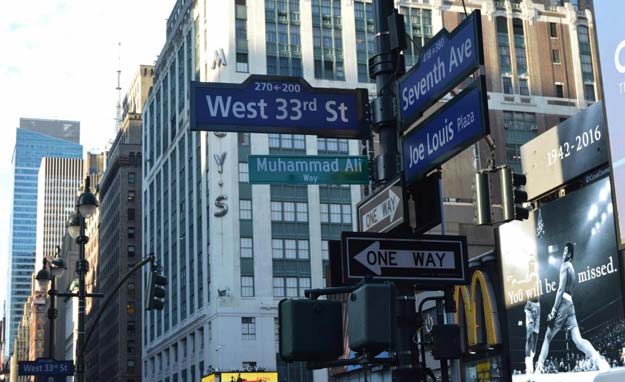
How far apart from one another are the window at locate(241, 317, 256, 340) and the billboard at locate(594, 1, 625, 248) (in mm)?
65737

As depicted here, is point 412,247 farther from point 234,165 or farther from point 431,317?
point 234,165

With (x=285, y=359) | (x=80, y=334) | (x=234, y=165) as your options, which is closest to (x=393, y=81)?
(x=285, y=359)

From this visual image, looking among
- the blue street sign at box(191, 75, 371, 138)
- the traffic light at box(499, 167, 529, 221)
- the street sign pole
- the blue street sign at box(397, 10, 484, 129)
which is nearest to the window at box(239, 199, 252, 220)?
the traffic light at box(499, 167, 529, 221)

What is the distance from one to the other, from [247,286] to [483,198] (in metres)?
73.9

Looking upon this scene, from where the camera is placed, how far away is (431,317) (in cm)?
3891

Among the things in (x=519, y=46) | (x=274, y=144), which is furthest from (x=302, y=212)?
(x=519, y=46)

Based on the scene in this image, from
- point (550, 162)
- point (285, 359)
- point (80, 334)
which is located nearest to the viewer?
point (285, 359)

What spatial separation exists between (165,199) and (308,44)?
26.9 m

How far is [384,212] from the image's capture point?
8.36 meters

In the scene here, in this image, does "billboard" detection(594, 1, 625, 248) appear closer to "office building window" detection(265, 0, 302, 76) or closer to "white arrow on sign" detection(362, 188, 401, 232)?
"white arrow on sign" detection(362, 188, 401, 232)

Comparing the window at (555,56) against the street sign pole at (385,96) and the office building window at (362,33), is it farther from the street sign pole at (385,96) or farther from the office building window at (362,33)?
the street sign pole at (385,96)

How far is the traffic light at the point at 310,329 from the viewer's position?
679 centimetres

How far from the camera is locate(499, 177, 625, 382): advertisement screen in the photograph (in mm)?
31609

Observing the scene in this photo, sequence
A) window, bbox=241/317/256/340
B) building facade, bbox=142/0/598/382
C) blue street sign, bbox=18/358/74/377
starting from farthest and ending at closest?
building facade, bbox=142/0/598/382 → window, bbox=241/317/256/340 → blue street sign, bbox=18/358/74/377
